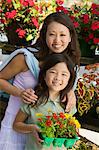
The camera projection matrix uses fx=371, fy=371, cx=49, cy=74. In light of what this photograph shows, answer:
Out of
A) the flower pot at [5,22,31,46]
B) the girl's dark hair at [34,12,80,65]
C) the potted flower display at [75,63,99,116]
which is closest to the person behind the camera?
the girl's dark hair at [34,12,80,65]

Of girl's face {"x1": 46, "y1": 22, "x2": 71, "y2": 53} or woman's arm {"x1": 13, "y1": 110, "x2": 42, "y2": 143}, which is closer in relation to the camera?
woman's arm {"x1": 13, "y1": 110, "x2": 42, "y2": 143}

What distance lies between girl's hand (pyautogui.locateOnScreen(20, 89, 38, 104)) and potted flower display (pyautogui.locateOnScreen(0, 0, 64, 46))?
5.59 ft

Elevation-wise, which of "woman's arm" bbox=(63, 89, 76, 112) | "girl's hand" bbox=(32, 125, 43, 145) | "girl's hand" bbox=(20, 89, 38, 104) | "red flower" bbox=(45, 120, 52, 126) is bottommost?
"girl's hand" bbox=(32, 125, 43, 145)

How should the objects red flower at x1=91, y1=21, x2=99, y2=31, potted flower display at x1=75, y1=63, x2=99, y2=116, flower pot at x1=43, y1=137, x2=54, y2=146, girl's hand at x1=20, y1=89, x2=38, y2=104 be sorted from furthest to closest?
red flower at x1=91, y1=21, x2=99, y2=31 < potted flower display at x1=75, y1=63, x2=99, y2=116 < girl's hand at x1=20, y1=89, x2=38, y2=104 < flower pot at x1=43, y1=137, x2=54, y2=146

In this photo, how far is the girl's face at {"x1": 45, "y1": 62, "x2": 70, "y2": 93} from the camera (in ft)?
4.98

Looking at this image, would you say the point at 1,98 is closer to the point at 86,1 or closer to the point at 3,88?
the point at 3,88

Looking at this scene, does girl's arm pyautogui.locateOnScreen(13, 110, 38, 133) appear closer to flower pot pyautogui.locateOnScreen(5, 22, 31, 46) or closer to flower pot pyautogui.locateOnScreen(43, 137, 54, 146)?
flower pot pyautogui.locateOnScreen(43, 137, 54, 146)

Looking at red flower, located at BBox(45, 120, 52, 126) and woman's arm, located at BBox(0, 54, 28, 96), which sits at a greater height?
woman's arm, located at BBox(0, 54, 28, 96)

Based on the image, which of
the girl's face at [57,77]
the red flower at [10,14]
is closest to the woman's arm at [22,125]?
the girl's face at [57,77]

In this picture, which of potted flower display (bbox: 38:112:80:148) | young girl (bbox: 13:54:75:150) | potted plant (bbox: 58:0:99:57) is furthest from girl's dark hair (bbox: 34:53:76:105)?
potted plant (bbox: 58:0:99:57)

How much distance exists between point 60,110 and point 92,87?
783mm

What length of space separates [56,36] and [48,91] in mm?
239

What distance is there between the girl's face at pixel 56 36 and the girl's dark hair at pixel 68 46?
0.07ft

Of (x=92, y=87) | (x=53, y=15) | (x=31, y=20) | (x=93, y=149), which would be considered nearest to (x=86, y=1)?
(x=31, y=20)
